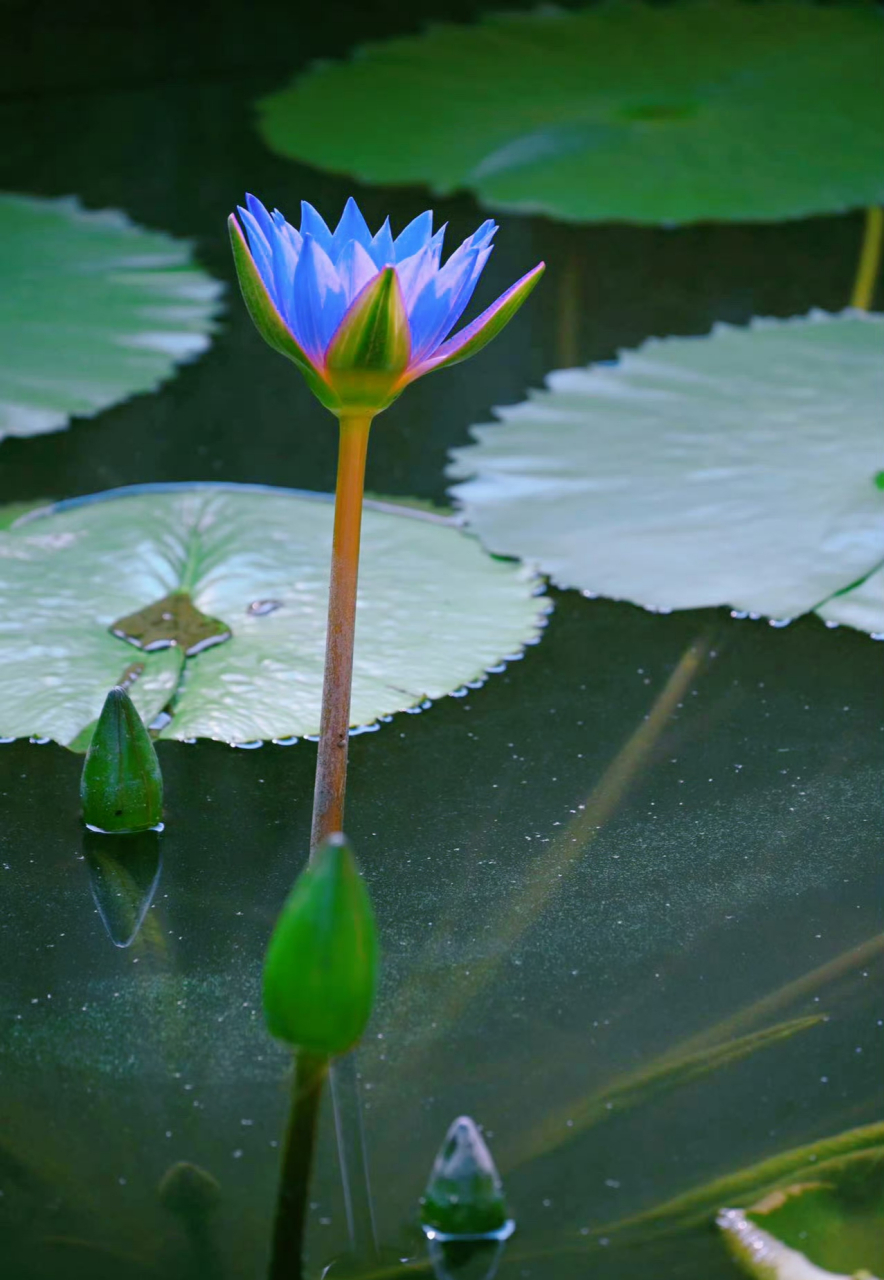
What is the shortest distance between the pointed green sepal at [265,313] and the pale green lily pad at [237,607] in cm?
33

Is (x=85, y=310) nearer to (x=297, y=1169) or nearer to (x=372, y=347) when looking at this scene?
(x=372, y=347)

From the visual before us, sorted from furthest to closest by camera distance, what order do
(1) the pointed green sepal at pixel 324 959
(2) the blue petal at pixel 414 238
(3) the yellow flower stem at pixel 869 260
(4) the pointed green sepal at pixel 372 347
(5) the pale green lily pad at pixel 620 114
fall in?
(5) the pale green lily pad at pixel 620 114, (3) the yellow flower stem at pixel 869 260, (2) the blue petal at pixel 414 238, (4) the pointed green sepal at pixel 372 347, (1) the pointed green sepal at pixel 324 959

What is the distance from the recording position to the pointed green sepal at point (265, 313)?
2.60ft

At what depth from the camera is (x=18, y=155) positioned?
252 centimetres

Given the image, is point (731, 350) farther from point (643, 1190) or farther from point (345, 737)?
point (643, 1190)

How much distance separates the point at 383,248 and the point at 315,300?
8cm

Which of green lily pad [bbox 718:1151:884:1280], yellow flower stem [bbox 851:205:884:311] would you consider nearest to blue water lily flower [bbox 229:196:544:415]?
green lily pad [bbox 718:1151:884:1280]

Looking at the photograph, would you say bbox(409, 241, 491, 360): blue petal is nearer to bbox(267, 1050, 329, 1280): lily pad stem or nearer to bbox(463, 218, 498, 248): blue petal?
bbox(463, 218, 498, 248): blue petal

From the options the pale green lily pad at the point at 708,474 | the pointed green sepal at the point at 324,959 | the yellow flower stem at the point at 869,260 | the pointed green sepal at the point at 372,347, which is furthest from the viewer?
the yellow flower stem at the point at 869,260

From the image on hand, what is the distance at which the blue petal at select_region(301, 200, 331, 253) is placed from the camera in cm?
85

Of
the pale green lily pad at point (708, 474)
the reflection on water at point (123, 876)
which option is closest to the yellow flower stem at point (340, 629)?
the reflection on water at point (123, 876)

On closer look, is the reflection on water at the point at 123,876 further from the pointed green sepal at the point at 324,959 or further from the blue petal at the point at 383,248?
the blue petal at the point at 383,248

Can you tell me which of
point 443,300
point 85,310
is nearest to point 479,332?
point 443,300

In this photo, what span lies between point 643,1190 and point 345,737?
0.33 m
